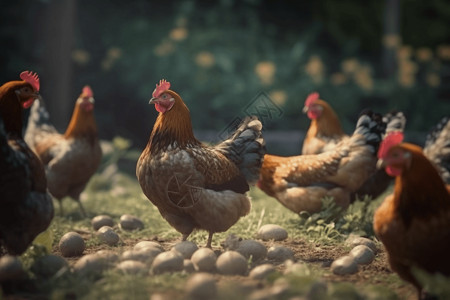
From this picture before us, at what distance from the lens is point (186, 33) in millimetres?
9688

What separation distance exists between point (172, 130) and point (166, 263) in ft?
3.42

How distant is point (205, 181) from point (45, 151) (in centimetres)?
230

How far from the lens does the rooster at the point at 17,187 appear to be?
3225 millimetres

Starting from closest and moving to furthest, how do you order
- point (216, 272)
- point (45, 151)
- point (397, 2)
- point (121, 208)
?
point (216, 272) → point (45, 151) → point (121, 208) → point (397, 2)

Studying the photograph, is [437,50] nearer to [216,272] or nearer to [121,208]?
[121,208]

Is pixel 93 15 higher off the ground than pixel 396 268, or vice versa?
pixel 93 15

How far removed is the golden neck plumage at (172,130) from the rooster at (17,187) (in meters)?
0.85

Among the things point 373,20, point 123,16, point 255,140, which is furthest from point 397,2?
point 255,140

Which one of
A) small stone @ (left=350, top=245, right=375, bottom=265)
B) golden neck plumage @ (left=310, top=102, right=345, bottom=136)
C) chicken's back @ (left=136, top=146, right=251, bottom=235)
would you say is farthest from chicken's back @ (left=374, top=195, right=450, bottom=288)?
golden neck plumage @ (left=310, top=102, right=345, bottom=136)

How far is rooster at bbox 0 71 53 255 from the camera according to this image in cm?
322

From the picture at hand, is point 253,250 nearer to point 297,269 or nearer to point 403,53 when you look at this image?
point 297,269

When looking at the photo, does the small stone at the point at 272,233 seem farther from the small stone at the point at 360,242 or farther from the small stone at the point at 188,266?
the small stone at the point at 188,266

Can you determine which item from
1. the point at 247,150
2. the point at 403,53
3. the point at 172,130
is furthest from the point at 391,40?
the point at 172,130

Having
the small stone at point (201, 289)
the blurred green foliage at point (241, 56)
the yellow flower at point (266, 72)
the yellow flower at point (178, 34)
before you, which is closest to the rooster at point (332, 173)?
the small stone at point (201, 289)
